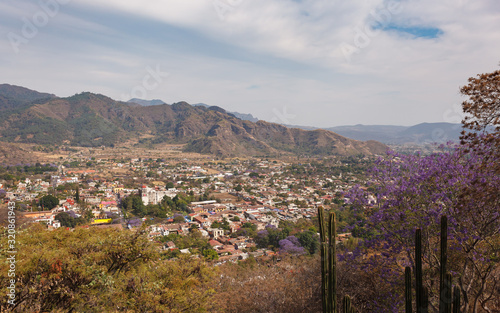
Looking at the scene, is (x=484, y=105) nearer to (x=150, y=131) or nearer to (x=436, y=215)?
(x=436, y=215)

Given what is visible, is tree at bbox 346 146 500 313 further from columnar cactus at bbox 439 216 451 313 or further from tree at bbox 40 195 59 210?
tree at bbox 40 195 59 210

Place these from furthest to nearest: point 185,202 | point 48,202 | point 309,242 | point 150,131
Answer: point 150,131 < point 185,202 < point 48,202 < point 309,242

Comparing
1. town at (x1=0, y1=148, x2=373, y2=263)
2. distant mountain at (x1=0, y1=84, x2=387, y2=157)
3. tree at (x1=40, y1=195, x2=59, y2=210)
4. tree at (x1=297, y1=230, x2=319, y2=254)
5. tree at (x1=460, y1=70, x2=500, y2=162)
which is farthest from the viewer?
distant mountain at (x1=0, y1=84, x2=387, y2=157)

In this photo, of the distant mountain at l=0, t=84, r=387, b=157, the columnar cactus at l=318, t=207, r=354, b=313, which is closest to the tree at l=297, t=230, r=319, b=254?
the columnar cactus at l=318, t=207, r=354, b=313

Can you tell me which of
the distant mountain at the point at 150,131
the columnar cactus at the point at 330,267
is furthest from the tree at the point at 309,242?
the distant mountain at the point at 150,131

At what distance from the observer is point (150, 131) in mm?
149250

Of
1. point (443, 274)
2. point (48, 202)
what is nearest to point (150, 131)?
point (48, 202)

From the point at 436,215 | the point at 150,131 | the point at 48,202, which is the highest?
the point at 150,131

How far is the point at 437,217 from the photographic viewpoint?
16.3 ft

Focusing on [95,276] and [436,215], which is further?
[95,276]

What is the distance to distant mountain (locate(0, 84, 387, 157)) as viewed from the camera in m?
107

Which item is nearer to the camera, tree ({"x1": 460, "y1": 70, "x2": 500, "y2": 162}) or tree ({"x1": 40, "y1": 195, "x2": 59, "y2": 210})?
tree ({"x1": 460, "y1": 70, "x2": 500, "y2": 162})

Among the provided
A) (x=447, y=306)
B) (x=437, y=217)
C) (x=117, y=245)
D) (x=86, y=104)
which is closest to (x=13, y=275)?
(x=117, y=245)

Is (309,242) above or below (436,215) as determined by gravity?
below
